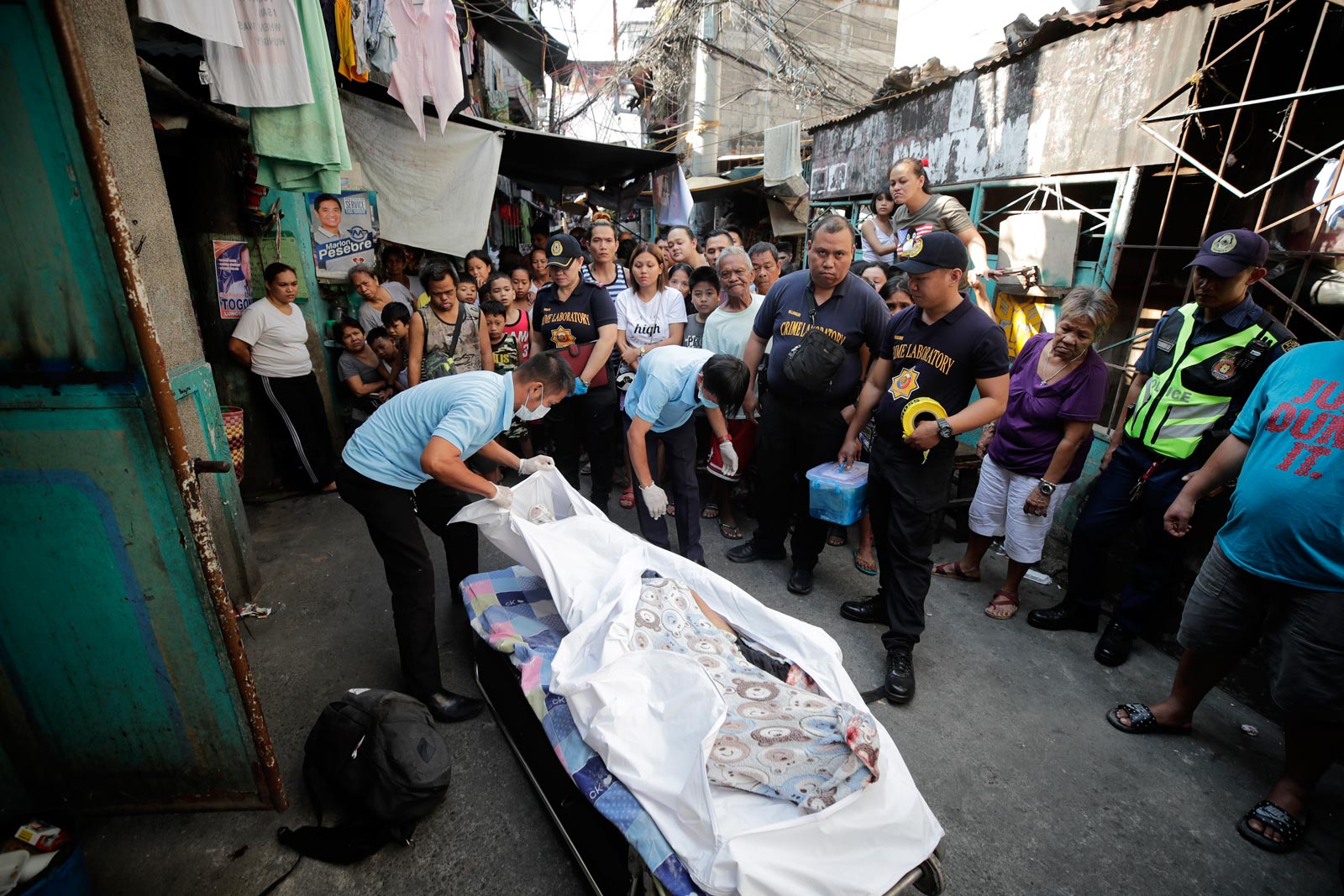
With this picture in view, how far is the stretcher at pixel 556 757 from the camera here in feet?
5.22

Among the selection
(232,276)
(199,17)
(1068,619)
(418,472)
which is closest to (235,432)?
(232,276)

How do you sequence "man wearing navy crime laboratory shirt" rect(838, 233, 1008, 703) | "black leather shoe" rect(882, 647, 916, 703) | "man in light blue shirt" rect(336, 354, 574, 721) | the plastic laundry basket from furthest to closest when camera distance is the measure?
the plastic laundry basket, "black leather shoe" rect(882, 647, 916, 703), "man wearing navy crime laboratory shirt" rect(838, 233, 1008, 703), "man in light blue shirt" rect(336, 354, 574, 721)

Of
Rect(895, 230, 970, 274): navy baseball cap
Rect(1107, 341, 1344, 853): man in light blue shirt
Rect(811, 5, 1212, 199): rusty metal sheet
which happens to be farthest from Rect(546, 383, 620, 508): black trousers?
Rect(811, 5, 1212, 199): rusty metal sheet

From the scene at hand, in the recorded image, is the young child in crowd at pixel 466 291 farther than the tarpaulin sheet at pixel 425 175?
No

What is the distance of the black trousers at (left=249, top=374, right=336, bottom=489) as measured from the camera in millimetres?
4625

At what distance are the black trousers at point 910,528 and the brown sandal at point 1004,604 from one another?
884 millimetres

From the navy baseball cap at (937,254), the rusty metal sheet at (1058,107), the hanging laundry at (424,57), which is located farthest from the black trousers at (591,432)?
the rusty metal sheet at (1058,107)

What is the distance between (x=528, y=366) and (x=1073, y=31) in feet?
18.9

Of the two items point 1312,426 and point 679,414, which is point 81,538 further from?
point 1312,426

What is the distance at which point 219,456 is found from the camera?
333 centimetres

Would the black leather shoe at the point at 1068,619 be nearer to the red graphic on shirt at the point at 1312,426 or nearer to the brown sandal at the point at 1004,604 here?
the brown sandal at the point at 1004,604

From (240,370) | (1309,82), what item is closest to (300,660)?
(240,370)

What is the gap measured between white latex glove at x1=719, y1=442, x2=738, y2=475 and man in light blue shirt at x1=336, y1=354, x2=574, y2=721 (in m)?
1.35

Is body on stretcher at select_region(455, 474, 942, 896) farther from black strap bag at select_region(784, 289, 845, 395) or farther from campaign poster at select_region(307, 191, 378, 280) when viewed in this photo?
campaign poster at select_region(307, 191, 378, 280)
